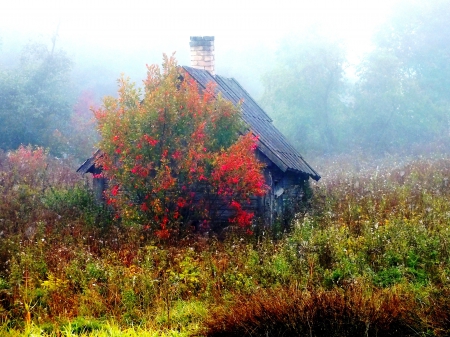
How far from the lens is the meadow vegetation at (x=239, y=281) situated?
669 cm

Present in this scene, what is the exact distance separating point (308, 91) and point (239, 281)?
121 feet

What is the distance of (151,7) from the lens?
68.0m

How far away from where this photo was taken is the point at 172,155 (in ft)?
42.8

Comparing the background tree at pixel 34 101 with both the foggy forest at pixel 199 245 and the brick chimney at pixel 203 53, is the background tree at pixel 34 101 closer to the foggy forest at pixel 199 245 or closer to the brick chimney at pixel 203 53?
the foggy forest at pixel 199 245

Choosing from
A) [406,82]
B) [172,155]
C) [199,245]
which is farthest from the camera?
[406,82]

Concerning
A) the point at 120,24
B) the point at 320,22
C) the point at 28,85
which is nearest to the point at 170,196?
the point at 28,85

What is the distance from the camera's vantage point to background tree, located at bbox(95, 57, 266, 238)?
1296cm

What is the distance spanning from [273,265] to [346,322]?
268 cm

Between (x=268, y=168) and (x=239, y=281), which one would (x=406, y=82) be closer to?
(x=268, y=168)

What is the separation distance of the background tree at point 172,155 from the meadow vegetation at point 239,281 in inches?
29.4

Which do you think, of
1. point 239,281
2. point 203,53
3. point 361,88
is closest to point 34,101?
point 203,53

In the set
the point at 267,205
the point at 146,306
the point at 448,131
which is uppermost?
the point at 448,131

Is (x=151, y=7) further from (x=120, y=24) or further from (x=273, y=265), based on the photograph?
(x=273, y=265)

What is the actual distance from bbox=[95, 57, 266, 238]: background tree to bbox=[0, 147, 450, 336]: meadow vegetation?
0.75 m
